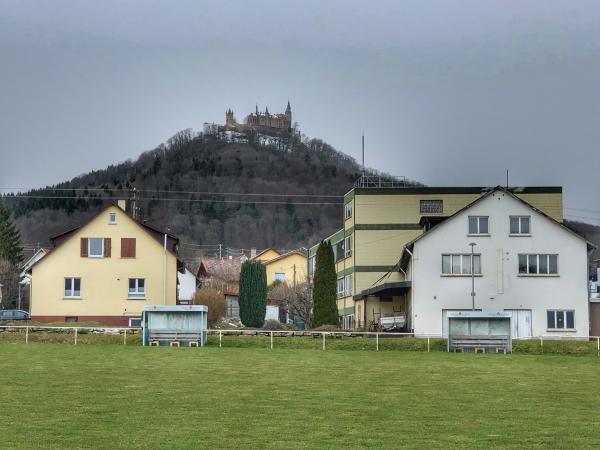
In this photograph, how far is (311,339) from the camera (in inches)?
1873

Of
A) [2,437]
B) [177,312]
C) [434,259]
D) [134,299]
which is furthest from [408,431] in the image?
[134,299]

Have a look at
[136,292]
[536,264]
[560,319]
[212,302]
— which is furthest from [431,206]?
[136,292]

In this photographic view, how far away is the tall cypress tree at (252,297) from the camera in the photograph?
3511 inches

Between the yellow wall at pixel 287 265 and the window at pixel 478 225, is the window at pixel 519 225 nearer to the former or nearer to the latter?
the window at pixel 478 225

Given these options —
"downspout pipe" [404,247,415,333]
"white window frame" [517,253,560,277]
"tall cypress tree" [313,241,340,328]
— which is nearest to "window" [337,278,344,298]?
"tall cypress tree" [313,241,340,328]

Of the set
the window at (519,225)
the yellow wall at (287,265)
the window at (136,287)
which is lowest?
the window at (136,287)

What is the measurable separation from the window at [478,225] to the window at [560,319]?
6.04 meters

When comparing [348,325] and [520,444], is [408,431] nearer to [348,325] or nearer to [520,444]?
[520,444]

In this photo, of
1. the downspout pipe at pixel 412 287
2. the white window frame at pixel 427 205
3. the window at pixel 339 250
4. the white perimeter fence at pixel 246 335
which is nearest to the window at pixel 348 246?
the window at pixel 339 250

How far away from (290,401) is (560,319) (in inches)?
1590

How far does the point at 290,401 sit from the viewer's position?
2288 cm

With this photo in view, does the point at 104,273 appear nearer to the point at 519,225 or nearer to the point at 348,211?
the point at 348,211

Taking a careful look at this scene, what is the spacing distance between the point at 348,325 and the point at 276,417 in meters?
65.3

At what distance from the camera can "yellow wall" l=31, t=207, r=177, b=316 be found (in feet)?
229
